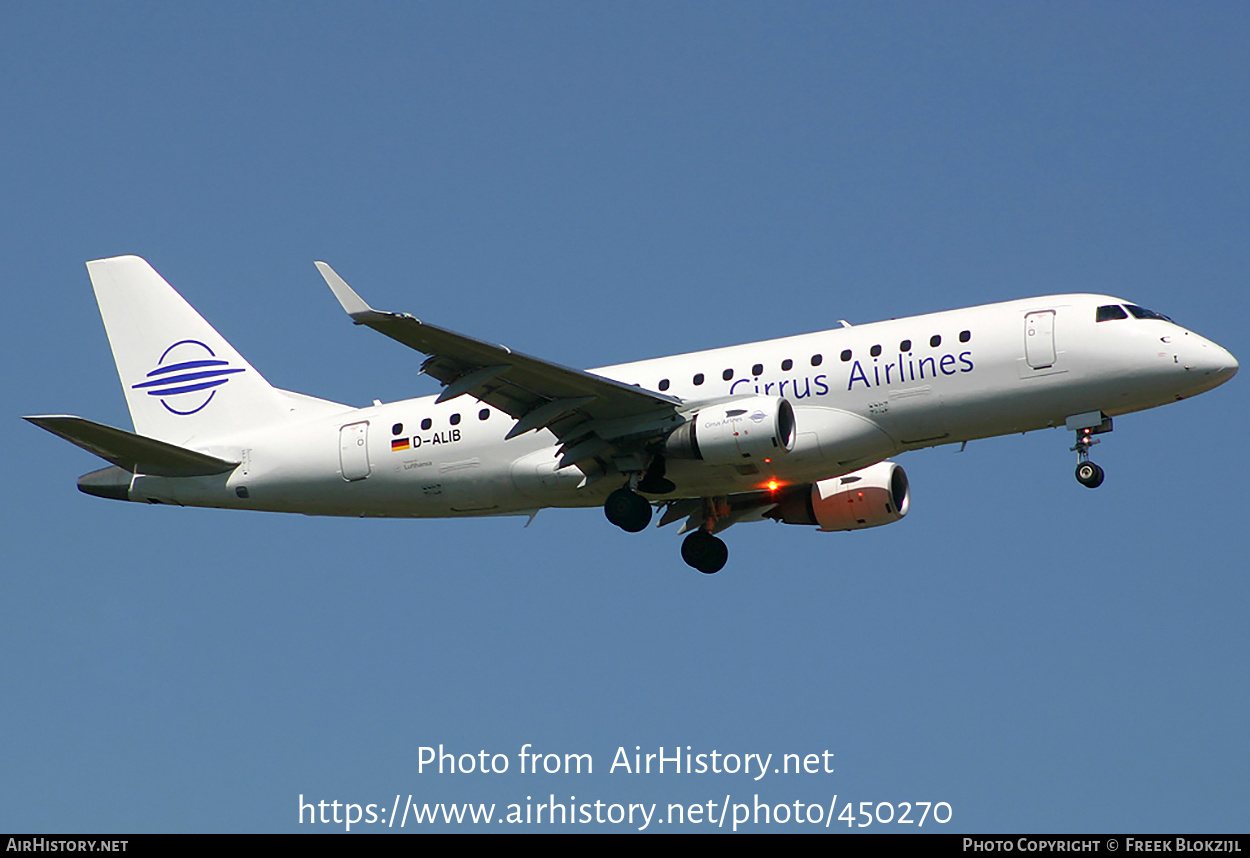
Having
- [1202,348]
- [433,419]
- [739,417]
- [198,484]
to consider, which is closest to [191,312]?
[198,484]

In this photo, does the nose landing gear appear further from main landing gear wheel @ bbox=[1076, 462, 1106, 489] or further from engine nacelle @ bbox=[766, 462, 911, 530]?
engine nacelle @ bbox=[766, 462, 911, 530]

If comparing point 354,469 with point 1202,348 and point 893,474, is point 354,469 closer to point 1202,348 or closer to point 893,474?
point 893,474

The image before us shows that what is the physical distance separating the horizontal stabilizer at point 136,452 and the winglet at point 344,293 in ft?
25.5

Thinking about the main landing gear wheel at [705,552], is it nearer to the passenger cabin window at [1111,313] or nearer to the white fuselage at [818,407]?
the white fuselage at [818,407]

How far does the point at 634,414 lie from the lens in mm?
32812

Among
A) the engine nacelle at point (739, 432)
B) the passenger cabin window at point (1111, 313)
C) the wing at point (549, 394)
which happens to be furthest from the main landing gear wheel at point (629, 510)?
the passenger cabin window at point (1111, 313)

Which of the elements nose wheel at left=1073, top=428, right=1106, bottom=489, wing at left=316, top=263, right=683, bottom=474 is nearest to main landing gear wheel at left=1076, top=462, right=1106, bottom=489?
nose wheel at left=1073, top=428, right=1106, bottom=489

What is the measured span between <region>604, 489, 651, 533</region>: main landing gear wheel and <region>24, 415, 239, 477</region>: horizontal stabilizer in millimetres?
9262

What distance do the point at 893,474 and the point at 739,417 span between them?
6.25 metres

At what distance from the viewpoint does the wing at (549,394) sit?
97.5 feet

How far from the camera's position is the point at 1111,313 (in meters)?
31.7

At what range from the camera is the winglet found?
28062 mm

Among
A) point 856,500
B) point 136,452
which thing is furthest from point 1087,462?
point 136,452

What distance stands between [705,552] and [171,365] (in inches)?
544
